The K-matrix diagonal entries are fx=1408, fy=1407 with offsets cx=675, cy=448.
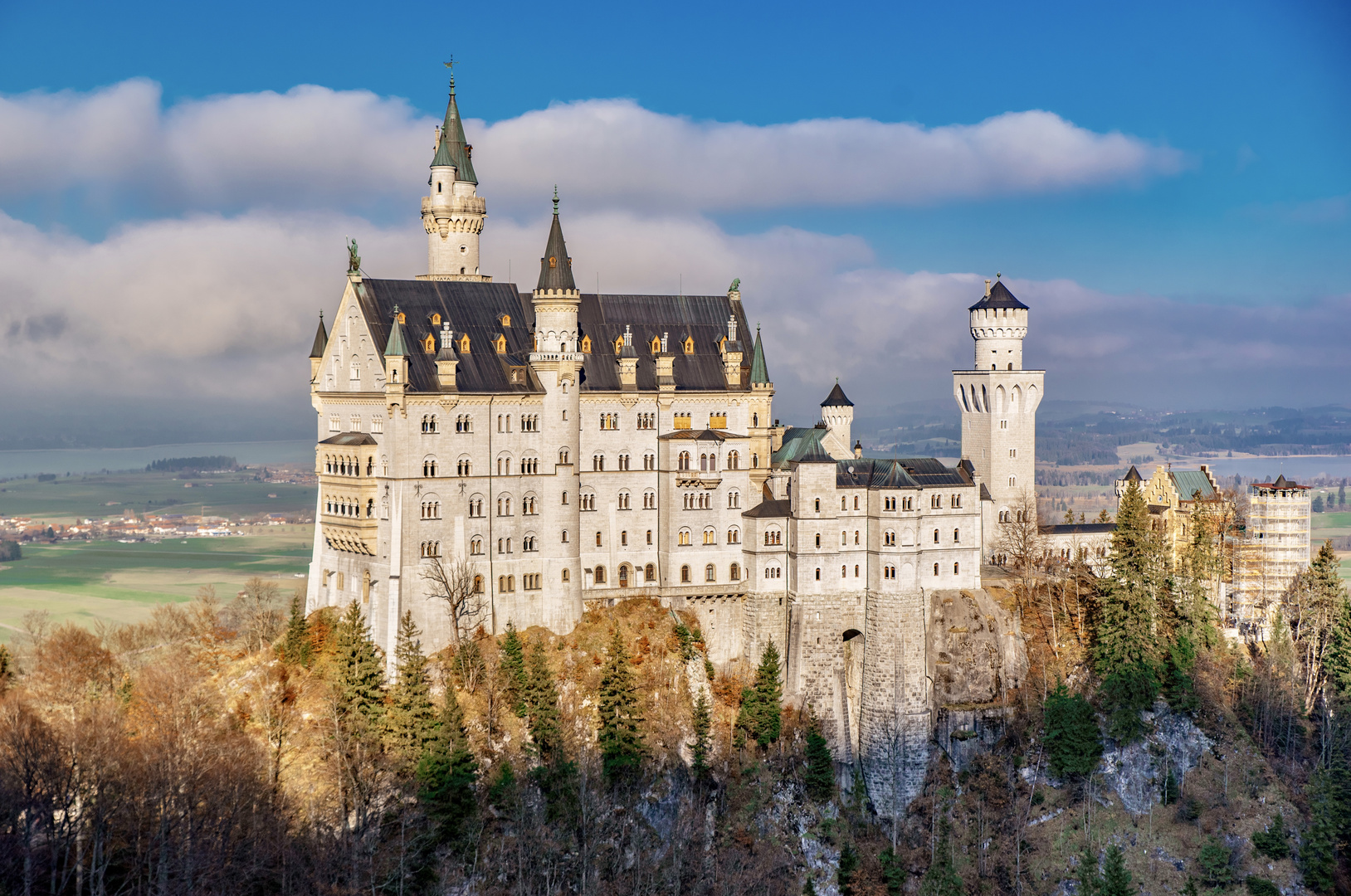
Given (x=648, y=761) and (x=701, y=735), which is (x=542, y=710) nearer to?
(x=648, y=761)

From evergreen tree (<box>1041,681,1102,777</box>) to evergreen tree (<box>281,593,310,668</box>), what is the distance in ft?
150

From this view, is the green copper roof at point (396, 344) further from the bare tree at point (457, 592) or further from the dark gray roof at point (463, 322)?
the bare tree at point (457, 592)

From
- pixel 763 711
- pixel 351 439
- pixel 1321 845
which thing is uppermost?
pixel 351 439

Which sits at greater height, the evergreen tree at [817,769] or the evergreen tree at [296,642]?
the evergreen tree at [296,642]

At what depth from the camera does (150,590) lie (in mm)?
140250

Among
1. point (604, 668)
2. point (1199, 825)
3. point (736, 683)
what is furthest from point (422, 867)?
point (1199, 825)

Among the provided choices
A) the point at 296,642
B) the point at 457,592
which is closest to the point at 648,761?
the point at 457,592

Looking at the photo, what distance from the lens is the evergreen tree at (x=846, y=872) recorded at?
273 ft

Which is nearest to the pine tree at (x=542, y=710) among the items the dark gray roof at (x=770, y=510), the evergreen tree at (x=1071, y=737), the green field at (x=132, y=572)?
the dark gray roof at (x=770, y=510)

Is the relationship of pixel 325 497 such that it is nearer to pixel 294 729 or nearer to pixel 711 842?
pixel 294 729

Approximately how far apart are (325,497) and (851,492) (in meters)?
32.7

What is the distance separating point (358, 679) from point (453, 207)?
33.2 metres

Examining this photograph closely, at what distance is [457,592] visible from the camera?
8200 cm

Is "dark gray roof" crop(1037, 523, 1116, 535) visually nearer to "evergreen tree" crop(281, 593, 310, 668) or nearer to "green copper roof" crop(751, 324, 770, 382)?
"green copper roof" crop(751, 324, 770, 382)
